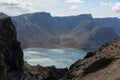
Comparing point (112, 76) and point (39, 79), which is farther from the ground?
point (112, 76)

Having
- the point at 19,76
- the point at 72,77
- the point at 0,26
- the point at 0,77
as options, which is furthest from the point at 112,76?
the point at 0,26

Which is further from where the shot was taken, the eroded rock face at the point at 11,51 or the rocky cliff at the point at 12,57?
the eroded rock face at the point at 11,51

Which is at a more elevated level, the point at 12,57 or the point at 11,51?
the point at 11,51

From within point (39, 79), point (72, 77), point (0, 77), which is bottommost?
point (39, 79)

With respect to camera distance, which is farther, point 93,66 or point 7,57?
point 7,57

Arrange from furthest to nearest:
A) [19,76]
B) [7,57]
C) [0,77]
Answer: [7,57] → [19,76] → [0,77]

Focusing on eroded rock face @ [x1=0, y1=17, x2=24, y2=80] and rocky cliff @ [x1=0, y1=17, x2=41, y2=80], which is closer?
rocky cliff @ [x1=0, y1=17, x2=41, y2=80]

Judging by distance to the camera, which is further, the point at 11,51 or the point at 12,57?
the point at 11,51

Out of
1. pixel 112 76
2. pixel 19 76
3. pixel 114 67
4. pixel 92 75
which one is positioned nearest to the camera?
pixel 112 76

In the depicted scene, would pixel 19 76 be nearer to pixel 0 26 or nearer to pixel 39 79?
pixel 39 79
